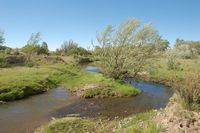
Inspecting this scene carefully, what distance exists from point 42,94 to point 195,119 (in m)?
20.7

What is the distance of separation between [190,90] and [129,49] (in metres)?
22.0

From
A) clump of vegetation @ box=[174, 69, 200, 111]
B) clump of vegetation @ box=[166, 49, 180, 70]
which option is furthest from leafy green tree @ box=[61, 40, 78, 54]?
clump of vegetation @ box=[174, 69, 200, 111]

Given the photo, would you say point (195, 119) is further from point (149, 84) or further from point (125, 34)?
point (149, 84)

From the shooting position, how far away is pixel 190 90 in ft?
36.7

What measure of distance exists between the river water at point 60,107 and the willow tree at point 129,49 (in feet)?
17.6

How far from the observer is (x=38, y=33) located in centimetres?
5591

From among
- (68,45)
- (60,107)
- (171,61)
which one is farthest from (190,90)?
(68,45)

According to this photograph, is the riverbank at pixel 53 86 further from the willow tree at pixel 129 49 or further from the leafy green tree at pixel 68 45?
the leafy green tree at pixel 68 45

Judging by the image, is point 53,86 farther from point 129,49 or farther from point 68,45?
point 68,45

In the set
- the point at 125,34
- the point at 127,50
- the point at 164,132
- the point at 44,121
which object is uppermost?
the point at 125,34

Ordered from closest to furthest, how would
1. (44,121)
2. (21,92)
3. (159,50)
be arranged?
(44,121) → (21,92) → (159,50)

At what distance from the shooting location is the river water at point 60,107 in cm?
1777

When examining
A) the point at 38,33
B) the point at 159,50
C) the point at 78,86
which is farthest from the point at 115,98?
the point at 38,33

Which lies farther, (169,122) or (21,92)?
(21,92)
